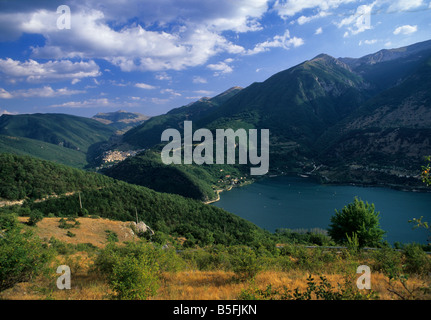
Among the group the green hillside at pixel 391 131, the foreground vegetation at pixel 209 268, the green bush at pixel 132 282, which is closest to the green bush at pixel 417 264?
the foreground vegetation at pixel 209 268

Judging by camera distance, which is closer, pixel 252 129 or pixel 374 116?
pixel 374 116

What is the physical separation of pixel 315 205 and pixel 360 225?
5769 centimetres

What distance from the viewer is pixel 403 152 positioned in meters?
90.1

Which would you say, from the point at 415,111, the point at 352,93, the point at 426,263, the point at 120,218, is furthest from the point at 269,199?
the point at 352,93

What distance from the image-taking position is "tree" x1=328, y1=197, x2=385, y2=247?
1587cm

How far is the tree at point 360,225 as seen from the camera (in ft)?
52.1

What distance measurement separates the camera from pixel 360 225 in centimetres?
1616

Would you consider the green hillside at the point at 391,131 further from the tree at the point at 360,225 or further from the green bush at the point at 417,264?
the green bush at the point at 417,264

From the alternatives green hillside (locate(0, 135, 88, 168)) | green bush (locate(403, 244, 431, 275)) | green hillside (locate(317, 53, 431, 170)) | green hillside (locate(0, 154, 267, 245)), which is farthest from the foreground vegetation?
green hillside (locate(0, 135, 88, 168))

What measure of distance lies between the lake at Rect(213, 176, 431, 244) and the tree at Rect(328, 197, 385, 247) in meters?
38.6

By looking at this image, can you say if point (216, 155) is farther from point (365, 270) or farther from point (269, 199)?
point (365, 270)

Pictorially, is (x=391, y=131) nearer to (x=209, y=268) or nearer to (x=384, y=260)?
(x=384, y=260)

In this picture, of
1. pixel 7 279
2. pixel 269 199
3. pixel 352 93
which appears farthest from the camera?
pixel 352 93
